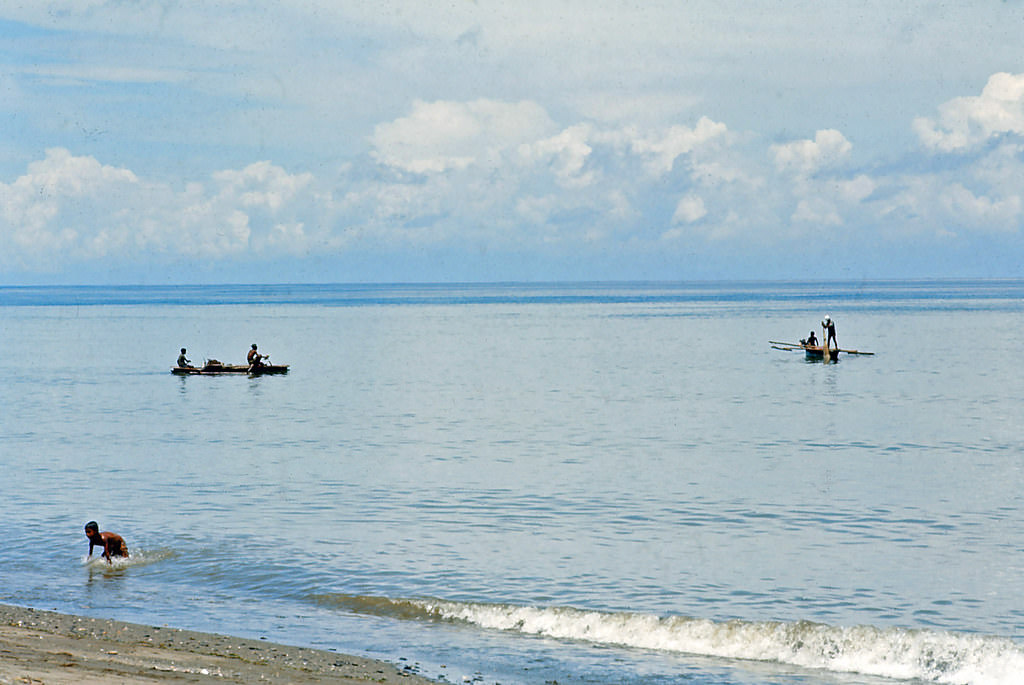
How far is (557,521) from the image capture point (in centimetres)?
2523

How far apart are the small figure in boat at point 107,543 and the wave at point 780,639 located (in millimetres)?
5813

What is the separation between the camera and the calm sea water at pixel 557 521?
54.1 ft

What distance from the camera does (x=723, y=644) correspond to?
16375 mm

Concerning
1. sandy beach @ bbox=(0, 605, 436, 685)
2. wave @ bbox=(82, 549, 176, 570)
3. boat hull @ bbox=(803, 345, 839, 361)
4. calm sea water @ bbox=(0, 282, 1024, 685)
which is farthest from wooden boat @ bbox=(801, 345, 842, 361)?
sandy beach @ bbox=(0, 605, 436, 685)

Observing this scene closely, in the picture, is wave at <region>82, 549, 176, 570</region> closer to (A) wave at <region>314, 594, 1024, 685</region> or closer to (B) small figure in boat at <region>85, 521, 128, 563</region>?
(B) small figure in boat at <region>85, 521, 128, 563</region>

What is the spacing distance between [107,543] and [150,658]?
26.1 feet

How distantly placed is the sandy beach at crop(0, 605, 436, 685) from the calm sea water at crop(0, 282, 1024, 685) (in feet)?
2.60

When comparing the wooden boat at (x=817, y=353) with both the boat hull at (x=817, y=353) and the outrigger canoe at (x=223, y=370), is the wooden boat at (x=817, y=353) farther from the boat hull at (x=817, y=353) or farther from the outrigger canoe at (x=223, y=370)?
the outrigger canoe at (x=223, y=370)

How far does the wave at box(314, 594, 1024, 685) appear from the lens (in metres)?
15.3

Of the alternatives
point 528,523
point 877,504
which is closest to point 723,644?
point 528,523

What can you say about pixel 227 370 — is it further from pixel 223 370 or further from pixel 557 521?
pixel 557 521

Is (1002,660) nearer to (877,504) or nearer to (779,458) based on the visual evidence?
(877,504)

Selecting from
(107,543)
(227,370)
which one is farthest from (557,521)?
(227,370)

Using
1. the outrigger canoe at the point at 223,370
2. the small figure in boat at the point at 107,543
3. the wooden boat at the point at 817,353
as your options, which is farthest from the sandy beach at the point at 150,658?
the wooden boat at the point at 817,353
